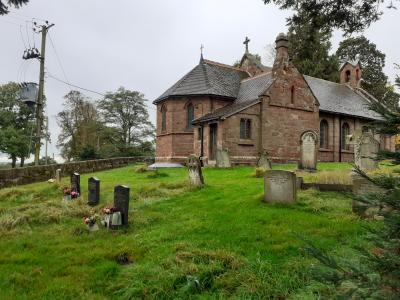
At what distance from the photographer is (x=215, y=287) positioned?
6.06 m

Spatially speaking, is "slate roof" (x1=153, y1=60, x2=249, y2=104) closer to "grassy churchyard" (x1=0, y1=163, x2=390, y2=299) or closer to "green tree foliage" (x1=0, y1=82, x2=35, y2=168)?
"grassy churchyard" (x1=0, y1=163, x2=390, y2=299)

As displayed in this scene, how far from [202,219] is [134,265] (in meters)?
2.86

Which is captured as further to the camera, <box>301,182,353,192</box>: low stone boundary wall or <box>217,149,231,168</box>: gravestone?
<box>217,149,231,168</box>: gravestone

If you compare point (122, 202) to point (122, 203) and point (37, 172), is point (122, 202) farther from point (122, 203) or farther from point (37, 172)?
point (37, 172)

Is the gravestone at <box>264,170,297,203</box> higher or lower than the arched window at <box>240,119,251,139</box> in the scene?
lower

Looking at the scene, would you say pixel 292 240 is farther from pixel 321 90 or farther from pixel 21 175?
pixel 321 90

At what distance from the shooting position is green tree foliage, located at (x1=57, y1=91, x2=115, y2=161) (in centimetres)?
4938

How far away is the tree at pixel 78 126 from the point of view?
49406mm

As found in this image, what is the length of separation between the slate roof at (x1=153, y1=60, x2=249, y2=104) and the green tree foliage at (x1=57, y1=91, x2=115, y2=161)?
19.0 metres

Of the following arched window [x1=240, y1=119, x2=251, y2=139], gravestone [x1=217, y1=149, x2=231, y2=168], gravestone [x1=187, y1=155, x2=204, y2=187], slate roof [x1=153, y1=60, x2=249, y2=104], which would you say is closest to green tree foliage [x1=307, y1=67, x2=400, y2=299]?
gravestone [x1=187, y1=155, x2=204, y2=187]

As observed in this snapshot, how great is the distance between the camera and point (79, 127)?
49.9 meters

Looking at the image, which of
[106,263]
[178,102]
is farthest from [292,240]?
[178,102]

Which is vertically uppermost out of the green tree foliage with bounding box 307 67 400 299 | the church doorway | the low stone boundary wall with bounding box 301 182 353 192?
the church doorway

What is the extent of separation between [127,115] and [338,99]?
1110 inches
